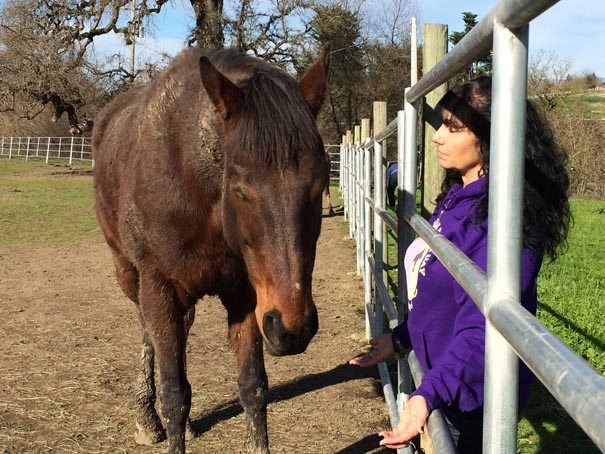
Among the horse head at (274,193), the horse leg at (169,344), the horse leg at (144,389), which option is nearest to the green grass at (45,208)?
the horse leg at (144,389)

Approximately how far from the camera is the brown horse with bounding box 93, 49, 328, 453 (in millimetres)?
2230

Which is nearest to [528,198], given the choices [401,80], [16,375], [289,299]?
[289,299]

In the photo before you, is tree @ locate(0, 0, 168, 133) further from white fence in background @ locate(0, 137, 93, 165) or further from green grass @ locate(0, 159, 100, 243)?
white fence in background @ locate(0, 137, 93, 165)

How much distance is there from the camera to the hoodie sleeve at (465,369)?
4.67ft

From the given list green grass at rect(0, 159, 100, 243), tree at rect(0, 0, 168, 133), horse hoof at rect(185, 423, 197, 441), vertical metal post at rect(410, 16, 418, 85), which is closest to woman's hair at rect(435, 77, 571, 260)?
vertical metal post at rect(410, 16, 418, 85)

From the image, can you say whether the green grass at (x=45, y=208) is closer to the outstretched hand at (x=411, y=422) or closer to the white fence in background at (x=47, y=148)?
the white fence in background at (x=47, y=148)

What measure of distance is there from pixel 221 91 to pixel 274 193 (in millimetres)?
546

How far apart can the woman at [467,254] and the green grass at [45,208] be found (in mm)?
10704

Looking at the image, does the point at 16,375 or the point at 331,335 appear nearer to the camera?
the point at 16,375

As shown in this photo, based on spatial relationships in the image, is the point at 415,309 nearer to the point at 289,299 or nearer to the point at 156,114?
the point at 289,299

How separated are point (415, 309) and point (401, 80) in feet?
84.6

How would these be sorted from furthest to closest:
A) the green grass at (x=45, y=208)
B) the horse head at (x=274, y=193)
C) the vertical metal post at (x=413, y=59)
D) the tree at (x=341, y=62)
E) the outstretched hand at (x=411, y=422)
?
the tree at (x=341, y=62), the green grass at (x=45, y=208), the vertical metal post at (x=413, y=59), the horse head at (x=274, y=193), the outstretched hand at (x=411, y=422)

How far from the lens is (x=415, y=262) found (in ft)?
7.03

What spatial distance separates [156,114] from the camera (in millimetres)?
3281
